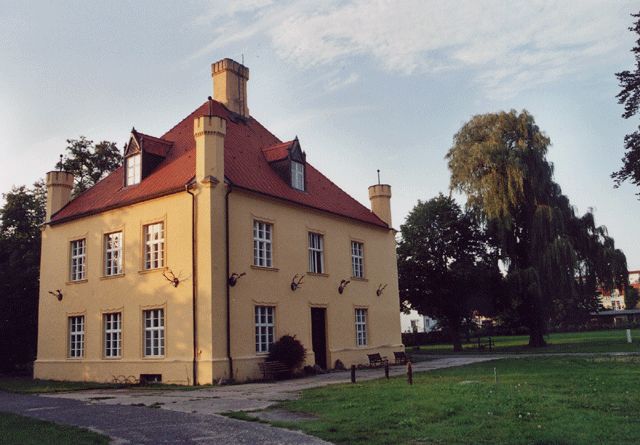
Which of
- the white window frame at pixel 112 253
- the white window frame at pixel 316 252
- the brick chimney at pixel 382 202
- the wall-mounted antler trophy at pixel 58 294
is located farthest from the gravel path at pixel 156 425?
the brick chimney at pixel 382 202

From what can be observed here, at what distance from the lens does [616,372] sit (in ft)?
54.4

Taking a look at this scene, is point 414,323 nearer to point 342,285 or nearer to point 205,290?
point 342,285

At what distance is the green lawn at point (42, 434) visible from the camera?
8688mm

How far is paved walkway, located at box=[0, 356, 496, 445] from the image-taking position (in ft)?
29.7

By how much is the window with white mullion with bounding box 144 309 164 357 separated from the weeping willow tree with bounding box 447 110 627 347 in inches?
856

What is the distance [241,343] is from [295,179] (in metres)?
8.27

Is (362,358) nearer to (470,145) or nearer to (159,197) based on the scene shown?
(159,197)

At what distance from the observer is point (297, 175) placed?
85.8 feet

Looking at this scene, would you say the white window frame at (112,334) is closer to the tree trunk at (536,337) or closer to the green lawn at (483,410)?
the green lawn at (483,410)

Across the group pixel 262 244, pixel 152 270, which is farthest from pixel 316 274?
pixel 152 270

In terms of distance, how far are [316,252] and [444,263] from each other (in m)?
19.7

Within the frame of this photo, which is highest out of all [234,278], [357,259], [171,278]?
[357,259]

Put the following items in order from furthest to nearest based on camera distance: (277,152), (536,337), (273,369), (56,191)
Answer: (536,337) < (56,191) < (277,152) < (273,369)

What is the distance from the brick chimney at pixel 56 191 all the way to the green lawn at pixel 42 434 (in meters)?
17.8
